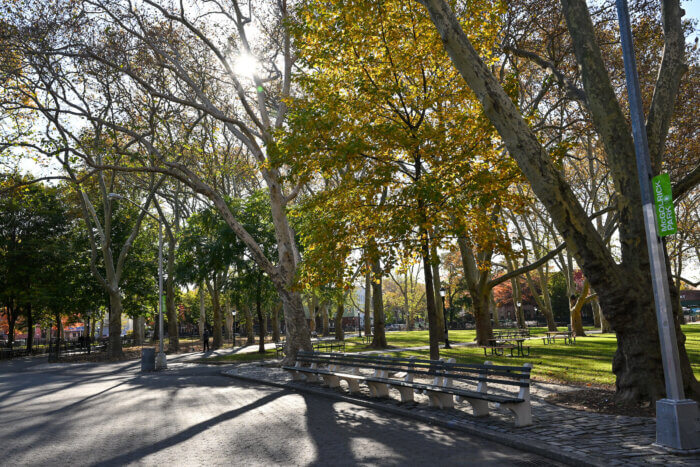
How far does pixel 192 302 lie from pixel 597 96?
69.7m

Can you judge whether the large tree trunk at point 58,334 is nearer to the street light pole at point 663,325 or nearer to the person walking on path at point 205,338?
the person walking on path at point 205,338

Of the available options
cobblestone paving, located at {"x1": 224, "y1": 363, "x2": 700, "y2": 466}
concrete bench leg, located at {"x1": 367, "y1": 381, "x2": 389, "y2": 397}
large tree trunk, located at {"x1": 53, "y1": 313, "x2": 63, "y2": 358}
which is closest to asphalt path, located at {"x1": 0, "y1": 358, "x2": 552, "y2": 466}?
cobblestone paving, located at {"x1": 224, "y1": 363, "x2": 700, "y2": 466}

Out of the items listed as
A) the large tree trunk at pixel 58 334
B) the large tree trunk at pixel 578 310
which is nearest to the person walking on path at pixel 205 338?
the large tree trunk at pixel 58 334

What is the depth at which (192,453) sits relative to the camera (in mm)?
6527

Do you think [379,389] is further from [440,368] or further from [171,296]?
[171,296]

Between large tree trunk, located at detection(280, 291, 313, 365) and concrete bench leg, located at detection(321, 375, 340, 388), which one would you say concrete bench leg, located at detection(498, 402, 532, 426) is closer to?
concrete bench leg, located at detection(321, 375, 340, 388)

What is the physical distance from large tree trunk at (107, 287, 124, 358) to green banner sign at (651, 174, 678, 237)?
29995 mm

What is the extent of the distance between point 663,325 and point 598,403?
3112 millimetres

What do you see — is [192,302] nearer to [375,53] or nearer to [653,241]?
[375,53]

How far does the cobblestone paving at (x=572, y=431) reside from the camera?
17.8 ft

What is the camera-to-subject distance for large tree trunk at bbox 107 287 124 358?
30156mm

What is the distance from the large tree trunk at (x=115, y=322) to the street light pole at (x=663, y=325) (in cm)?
2991

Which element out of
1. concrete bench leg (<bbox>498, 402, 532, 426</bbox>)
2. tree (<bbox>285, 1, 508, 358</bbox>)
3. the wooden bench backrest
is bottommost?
concrete bench leg (<bbox>498, 402, 532, 426</bbox>)

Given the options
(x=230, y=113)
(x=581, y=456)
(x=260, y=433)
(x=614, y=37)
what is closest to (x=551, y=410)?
(x=581, y=456)
